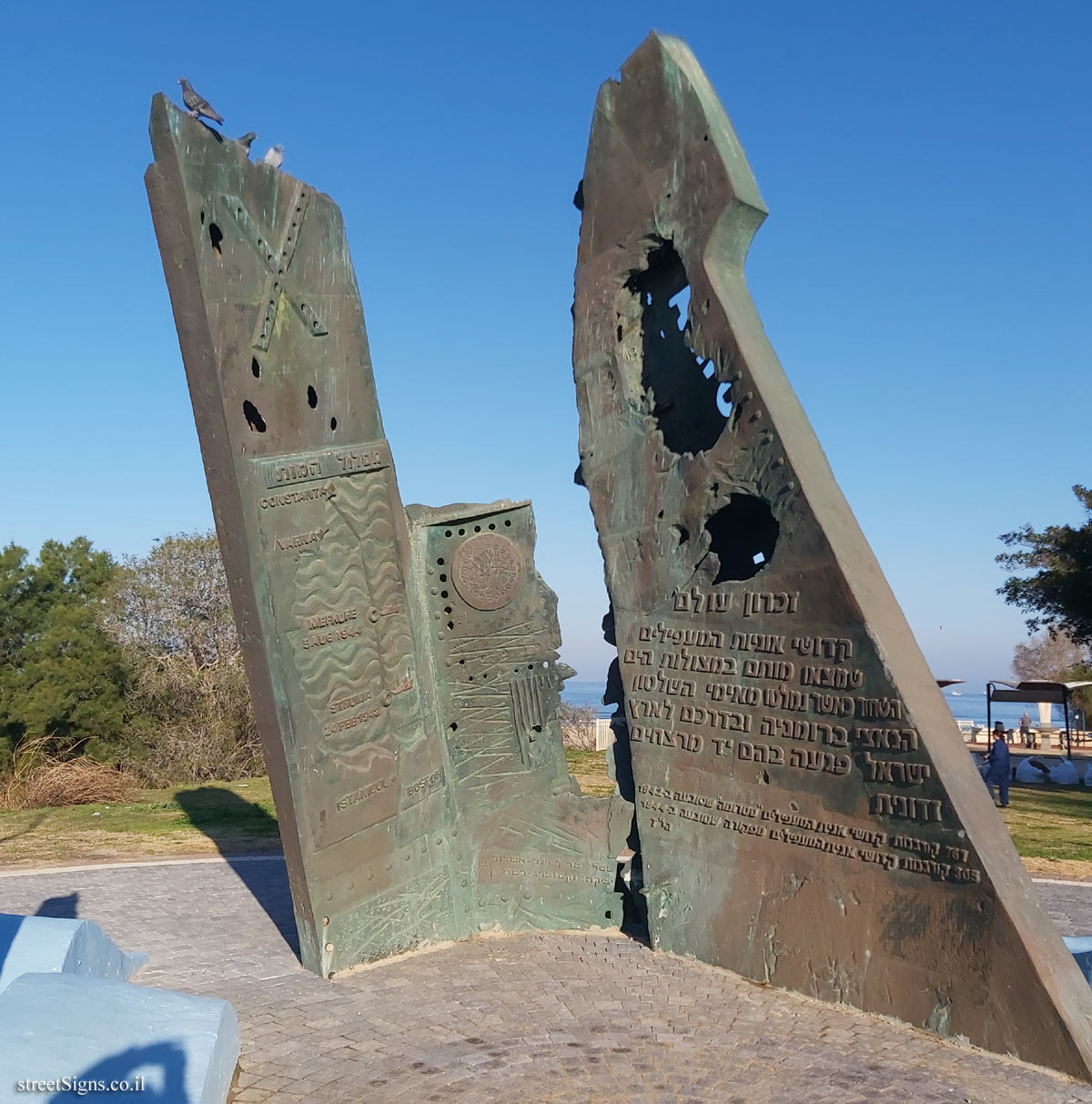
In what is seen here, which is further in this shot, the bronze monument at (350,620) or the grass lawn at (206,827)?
the grass lawn at (206,827)

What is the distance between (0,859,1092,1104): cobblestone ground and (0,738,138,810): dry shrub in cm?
828

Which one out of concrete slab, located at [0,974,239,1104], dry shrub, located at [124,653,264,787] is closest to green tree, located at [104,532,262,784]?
dry shrub, located at [124,653,264,787]

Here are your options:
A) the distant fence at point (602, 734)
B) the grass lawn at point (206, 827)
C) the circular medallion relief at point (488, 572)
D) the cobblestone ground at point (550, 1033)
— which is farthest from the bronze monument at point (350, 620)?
the distant fence at point (602, 734)

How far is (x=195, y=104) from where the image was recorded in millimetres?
5902

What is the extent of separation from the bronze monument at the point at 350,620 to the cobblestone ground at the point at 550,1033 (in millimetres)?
495

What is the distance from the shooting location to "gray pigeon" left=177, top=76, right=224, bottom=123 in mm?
5855

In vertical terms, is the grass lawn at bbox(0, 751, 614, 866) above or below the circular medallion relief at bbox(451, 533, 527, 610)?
below

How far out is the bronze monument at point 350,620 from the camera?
612 cm

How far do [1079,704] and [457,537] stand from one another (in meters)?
29.6

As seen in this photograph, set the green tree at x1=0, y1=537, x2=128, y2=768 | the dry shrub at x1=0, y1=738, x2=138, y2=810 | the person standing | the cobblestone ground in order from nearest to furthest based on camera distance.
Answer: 1. the cobblestone ground
2. the person standing
3. the dry shrub at x1=0, y1=738, x2=138, y2=810
4. the green tree at x1=0, y1=537, x2=128, y2=768

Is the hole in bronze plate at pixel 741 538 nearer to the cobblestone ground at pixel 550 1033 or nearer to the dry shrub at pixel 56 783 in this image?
the cobblestone ground at pixel 550 1033

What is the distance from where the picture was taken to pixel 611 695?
7.42 meters

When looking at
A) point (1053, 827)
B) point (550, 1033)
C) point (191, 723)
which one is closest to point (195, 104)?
point (550, 1033)

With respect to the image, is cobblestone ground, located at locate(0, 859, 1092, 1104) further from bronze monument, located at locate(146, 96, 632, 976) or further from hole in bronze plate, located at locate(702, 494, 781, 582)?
hole in bronze plate, located at locate(702, 494, 781, 582)
